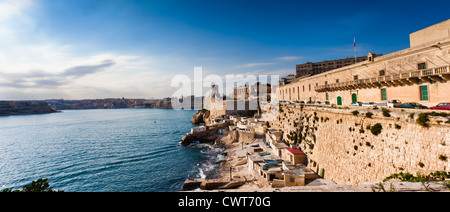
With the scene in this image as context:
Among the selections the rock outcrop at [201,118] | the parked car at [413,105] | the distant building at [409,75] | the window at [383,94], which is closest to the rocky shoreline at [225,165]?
the parked car at [413,105]

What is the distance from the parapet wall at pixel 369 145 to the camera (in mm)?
8961

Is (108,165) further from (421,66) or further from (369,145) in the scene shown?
(421,66)

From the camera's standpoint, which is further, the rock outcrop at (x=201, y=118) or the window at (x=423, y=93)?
the rock outcrop at (x=201, y=118)

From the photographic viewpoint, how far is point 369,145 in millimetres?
12273

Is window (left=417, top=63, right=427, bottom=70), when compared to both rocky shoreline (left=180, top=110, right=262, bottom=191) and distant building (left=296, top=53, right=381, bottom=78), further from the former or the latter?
distant building (left=296, top=53, right=381, bottom=78)

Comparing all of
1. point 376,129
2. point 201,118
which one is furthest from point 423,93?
point 201,118

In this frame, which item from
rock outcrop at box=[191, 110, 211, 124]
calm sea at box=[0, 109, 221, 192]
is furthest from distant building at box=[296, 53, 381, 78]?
calm sea at box=[0, 109, 221, 192]

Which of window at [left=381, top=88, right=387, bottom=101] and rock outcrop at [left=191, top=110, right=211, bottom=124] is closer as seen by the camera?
window at [left=381, top=88, right=387, bottom=101]

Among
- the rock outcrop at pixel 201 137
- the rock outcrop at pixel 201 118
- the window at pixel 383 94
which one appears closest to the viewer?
the window at pixel 383 94

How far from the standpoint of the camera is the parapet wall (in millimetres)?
8961

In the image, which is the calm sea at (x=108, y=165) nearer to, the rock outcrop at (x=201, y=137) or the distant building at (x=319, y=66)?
the rock outcrop at (x=201, y=137)

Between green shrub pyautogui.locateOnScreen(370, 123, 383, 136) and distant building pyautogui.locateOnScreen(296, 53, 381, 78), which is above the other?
distant building pyautogui.locateOnScreen(296, 53, 381, 78)

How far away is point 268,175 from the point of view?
19109mm
